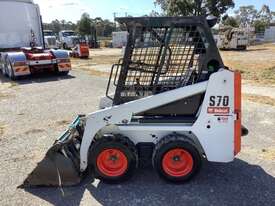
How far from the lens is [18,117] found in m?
8.34

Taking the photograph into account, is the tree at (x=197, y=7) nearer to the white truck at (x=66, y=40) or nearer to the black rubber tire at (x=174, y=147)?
the white truck at (x=66, y=40)

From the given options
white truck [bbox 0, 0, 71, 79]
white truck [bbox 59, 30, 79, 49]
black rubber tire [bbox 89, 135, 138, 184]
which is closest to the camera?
black rubber tire [bbox 89, 135, 138, 184]

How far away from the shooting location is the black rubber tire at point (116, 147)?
441 cm

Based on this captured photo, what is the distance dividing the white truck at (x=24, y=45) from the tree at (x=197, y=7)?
28729 mm

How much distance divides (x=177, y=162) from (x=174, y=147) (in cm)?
24

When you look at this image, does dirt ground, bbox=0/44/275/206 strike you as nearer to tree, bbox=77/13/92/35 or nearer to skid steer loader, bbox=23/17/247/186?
skid steer loader, bbox=23/17/247/186

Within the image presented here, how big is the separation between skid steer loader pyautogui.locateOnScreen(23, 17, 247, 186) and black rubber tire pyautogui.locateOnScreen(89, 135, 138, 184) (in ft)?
0.04

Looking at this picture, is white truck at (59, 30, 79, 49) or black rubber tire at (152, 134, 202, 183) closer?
black rubber tire at (152, 134, 202, 183)

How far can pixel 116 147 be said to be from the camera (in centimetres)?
441

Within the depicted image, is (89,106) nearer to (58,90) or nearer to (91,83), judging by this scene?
(58,90)

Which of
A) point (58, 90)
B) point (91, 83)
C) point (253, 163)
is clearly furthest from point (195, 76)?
point (91, 83)

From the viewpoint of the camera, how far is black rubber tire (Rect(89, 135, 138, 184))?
4.41 m

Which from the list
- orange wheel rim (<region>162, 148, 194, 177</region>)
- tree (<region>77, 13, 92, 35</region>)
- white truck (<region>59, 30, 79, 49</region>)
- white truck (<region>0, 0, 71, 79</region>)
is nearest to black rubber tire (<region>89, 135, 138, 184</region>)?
orange wheel rim (<region>162, 148, 194, 177</region>)

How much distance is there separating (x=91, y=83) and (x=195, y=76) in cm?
901
